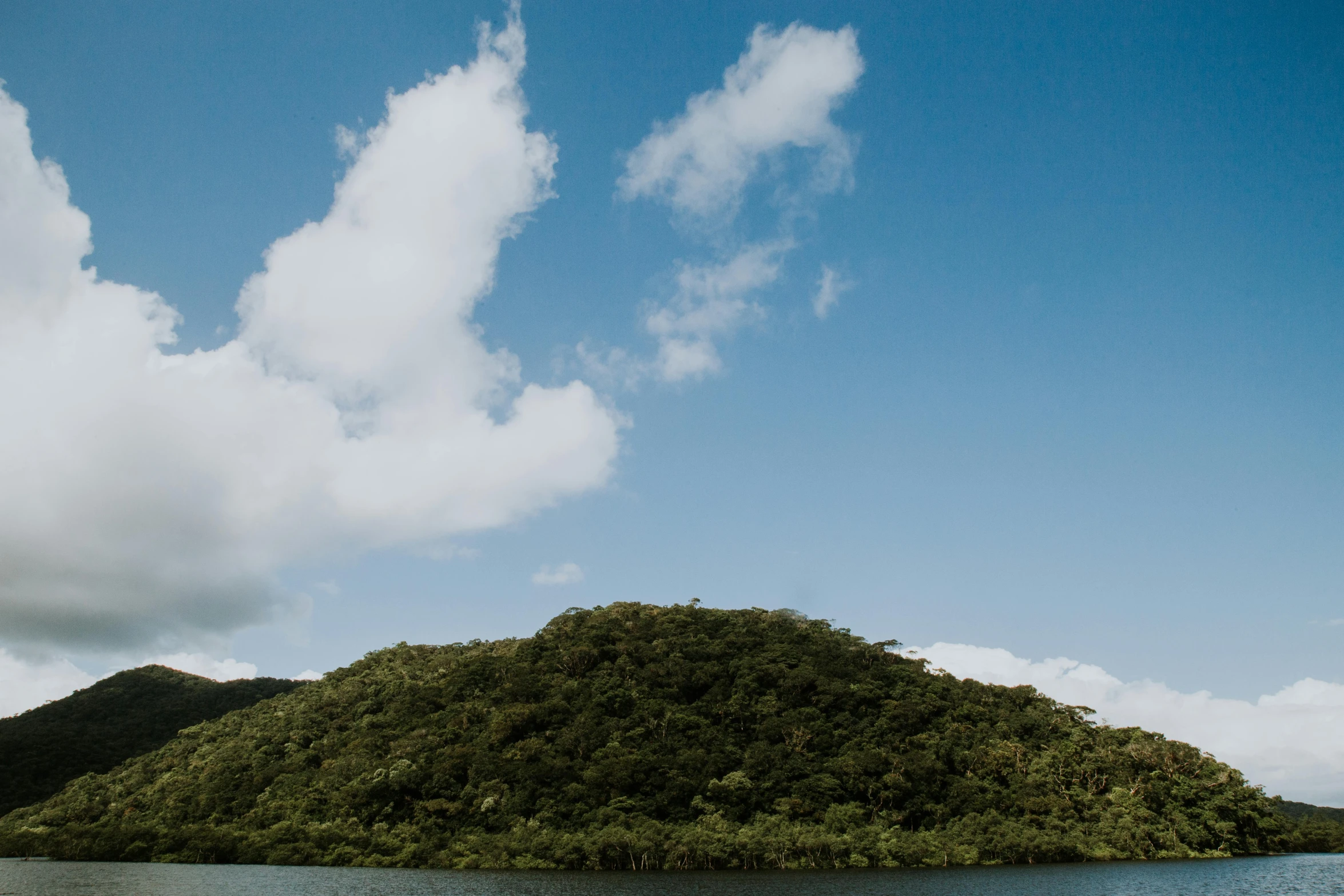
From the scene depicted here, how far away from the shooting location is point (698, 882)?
154ft

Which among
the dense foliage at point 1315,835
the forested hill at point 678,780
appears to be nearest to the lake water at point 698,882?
the forested hill at point 678,780

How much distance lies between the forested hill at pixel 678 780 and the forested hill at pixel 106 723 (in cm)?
1739

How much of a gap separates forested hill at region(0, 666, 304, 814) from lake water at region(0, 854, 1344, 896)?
160ft

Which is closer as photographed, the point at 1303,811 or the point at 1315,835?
the point at 1315,835

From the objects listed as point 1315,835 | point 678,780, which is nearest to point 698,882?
point 678,780

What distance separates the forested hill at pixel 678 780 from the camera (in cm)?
5953

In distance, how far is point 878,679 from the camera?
265 ft

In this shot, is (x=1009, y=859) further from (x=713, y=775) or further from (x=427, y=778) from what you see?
(x=427, y=778)

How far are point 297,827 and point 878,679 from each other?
5414 centimetres

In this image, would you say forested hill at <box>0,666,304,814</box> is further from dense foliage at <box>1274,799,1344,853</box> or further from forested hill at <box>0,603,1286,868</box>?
dense foliage at <box>1274,799,1344,853</box>

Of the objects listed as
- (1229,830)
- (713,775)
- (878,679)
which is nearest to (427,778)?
(713,775)

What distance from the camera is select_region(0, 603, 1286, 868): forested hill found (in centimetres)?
5953

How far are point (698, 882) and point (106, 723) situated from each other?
10905 cm

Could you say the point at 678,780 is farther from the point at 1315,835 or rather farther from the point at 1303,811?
the point at 1303,811
